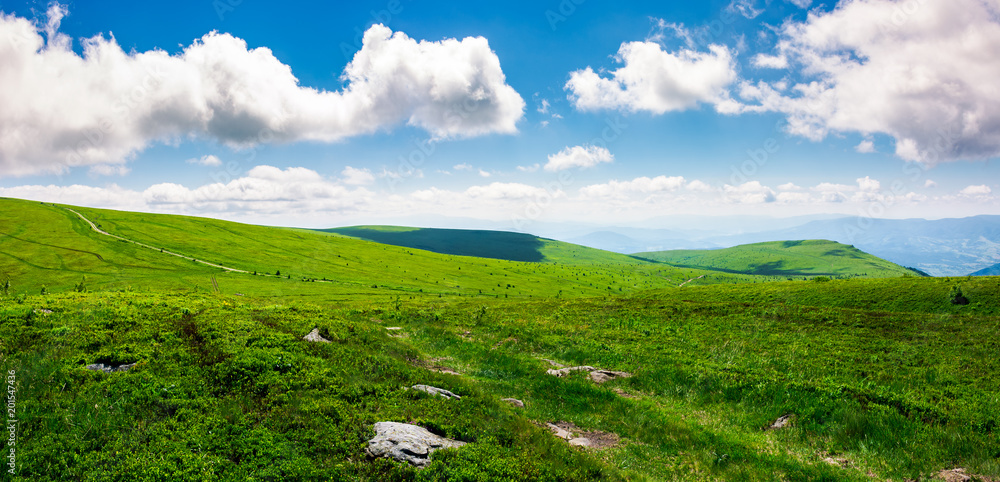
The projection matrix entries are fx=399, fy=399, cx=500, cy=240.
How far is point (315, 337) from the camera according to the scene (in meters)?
20.0

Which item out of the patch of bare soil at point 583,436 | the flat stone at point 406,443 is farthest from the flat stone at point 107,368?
A: the patch of bare soil at point 583,436

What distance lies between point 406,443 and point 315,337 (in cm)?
1186

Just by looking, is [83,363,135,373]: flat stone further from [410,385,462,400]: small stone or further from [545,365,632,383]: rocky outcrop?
[545,365,632,383]: rocky outcrop

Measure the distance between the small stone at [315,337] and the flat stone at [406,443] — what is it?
938cm

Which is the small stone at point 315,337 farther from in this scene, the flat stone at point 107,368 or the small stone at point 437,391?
the small stone at point 437,391

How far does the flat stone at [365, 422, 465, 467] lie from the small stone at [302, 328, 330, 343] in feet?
30.8

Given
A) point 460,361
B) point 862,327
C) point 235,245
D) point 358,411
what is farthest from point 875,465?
point 235,245

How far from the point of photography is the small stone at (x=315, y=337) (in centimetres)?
1916

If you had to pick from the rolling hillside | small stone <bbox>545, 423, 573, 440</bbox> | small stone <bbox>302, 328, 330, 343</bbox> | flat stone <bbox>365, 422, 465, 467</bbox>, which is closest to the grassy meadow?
flat stone <bbox>365, 422, 465, 467</bbox>

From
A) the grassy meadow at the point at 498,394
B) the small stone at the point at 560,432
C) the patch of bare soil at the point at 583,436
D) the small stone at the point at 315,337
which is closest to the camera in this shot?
the grassy meadow at the point at 498,394

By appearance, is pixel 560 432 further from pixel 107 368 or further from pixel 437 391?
pixel 107 368

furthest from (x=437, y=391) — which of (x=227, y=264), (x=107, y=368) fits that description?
(x=227, y=264)

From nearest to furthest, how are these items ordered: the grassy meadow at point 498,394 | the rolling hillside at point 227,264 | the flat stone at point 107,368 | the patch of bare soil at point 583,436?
1. the grassy meadow at point 498,394
2. the flat stone at point 107,368
3. the patch of bare soil at point 583,436
4. the rolling hillside at point 227,264

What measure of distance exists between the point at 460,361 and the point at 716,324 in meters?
23.5
